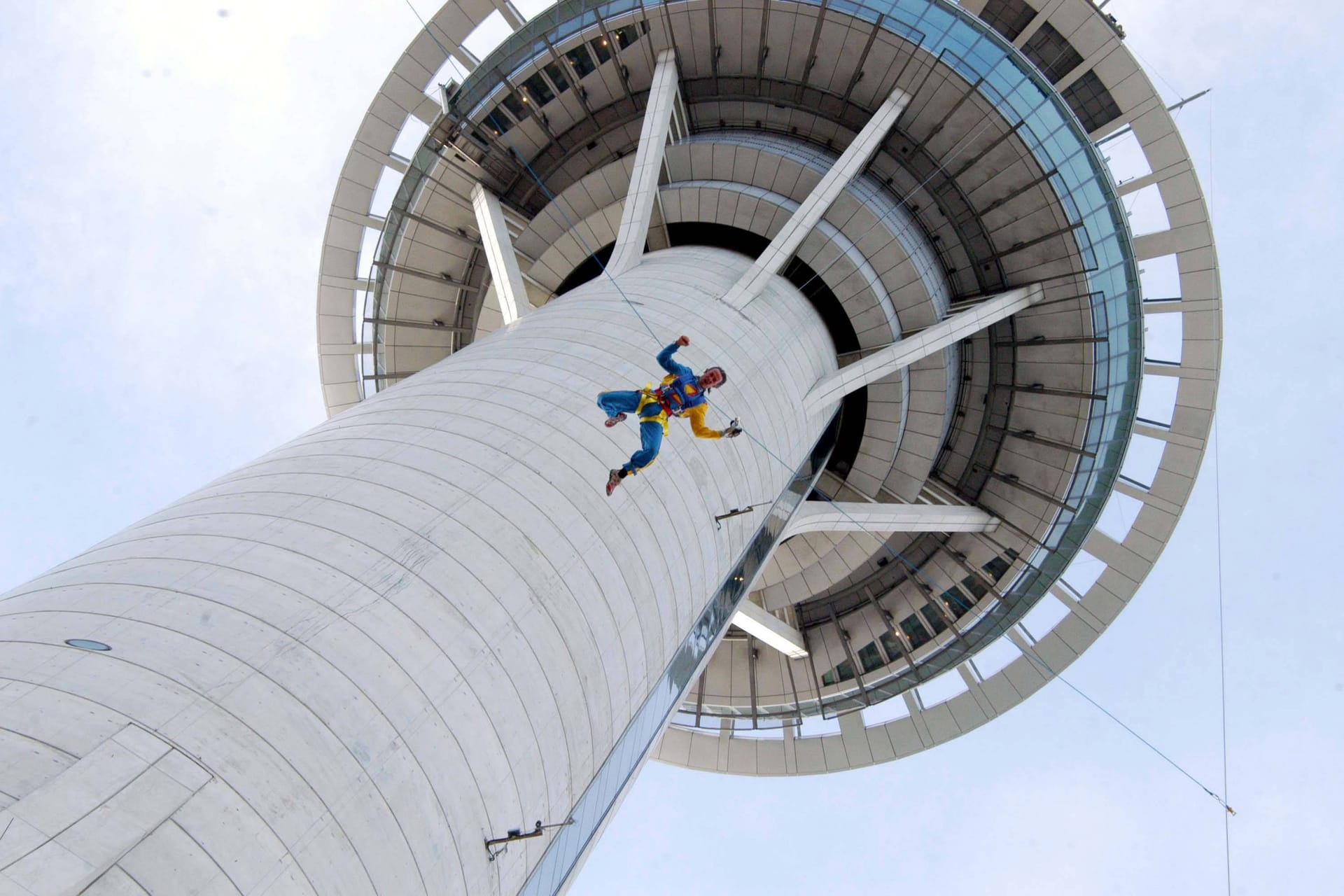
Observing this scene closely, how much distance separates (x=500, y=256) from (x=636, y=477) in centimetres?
1017

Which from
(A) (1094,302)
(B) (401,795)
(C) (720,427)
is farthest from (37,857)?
(A) (1094,302)

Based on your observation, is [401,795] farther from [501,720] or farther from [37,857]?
[37,857]

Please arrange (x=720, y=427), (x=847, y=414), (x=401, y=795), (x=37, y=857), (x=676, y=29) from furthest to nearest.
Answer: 1. (x=847, y=414)
2. (x=676, y=29)
3. (x=720, y=427)
4. (x=401, y=795)
5. (x=37, y=857)

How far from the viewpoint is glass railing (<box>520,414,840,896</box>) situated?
961 cm

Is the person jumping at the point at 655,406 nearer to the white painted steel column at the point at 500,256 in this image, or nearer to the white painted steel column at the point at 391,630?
the white painted steel column at the point at 391,630

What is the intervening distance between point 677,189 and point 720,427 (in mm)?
9934

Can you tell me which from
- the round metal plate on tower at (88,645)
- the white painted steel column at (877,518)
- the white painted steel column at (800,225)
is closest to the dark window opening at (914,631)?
the white painted steel column at (877,518)

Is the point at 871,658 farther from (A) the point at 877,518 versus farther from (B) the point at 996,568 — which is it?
(A) the point at 877,518

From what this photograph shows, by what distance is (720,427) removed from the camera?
1380cm

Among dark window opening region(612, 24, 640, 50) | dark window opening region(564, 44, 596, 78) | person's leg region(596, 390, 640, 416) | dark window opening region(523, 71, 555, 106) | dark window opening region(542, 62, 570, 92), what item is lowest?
person's leg region(596, 390, 640, 416)

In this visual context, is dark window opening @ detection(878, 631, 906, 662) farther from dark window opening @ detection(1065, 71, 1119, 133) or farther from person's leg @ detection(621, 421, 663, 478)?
person's leg @ detection(621, 421, 663, 478)

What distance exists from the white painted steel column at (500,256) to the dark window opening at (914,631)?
17.1m

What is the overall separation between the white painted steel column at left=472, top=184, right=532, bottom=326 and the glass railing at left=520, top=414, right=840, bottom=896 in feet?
24.7

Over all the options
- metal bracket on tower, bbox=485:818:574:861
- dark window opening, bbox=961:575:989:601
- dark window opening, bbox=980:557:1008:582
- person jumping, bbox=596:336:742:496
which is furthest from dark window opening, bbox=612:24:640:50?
dark window opening, bbox=961:575:989:601
